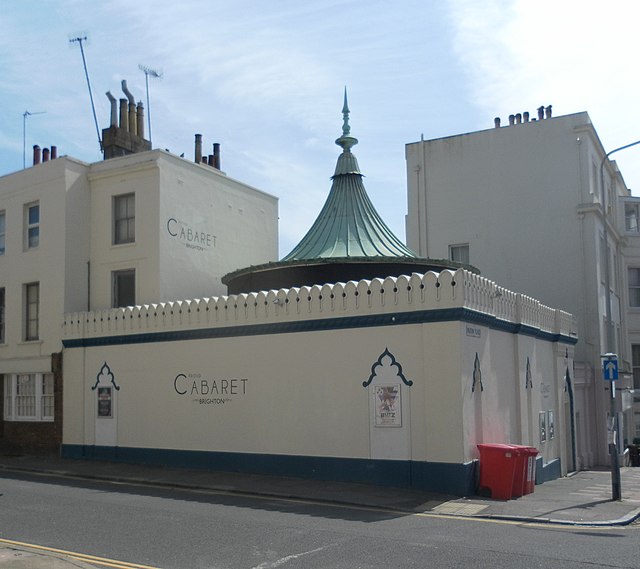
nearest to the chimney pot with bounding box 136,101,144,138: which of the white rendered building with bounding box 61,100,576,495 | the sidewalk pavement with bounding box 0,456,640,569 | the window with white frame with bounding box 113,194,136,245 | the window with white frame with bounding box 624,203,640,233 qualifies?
the window with white frame with bounding box 113,194,136,245

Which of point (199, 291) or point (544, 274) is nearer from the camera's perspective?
point (199, 291)

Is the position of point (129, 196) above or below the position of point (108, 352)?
above

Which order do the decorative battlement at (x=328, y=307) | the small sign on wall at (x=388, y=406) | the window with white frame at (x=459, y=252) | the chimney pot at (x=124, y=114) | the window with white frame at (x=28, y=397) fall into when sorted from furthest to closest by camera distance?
the window with white frame at (x=459, y=252), the chimney pot at (x=124, y=114), the window with white frame at (x=28, y=397), the small sign on wall at (x=388, y=406), the decorative battlement at (x=328, y=307)

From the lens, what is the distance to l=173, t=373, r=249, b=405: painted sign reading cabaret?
1837cm

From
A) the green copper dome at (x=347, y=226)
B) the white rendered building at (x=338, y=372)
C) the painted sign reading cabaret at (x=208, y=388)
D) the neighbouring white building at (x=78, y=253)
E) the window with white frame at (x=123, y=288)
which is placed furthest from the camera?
the window with white frame at (x=123, y=288)

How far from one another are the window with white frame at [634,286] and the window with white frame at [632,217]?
1.94 metres

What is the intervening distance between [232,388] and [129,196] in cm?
819

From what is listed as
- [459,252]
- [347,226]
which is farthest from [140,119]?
[459,252]

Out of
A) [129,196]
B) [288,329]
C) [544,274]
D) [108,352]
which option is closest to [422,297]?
[288,329]

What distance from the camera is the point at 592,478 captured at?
21.8 m

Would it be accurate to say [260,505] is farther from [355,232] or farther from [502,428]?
[355,232]

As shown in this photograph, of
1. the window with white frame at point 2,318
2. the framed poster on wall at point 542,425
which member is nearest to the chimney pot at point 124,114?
the window with white frame at point 2,318

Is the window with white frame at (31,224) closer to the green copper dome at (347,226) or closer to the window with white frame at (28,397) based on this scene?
the window with white frame at (28,397)

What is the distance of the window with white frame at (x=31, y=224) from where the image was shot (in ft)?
78.9
